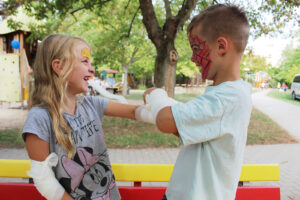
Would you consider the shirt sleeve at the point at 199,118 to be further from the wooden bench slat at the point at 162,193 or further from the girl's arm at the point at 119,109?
the wooden bench slat at the point at 162,193

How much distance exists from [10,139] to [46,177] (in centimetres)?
542

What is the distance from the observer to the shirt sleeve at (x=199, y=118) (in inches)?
36.7

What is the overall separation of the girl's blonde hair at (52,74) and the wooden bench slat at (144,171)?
0.79 metres

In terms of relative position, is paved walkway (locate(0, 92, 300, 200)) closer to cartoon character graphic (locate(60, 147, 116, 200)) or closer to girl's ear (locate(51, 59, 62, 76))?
cartoon character graphic (locate(60, 147, 116, 200))

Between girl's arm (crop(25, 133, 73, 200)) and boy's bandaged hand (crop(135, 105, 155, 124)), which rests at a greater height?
boy's bandaged hand (crop(135, 105, 155, 124))

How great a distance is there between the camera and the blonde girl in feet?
3.99

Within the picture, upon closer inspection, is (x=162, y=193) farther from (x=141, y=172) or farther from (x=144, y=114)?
(x=144, y=114)

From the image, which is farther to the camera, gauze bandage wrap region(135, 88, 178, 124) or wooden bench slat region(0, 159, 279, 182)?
wooden bench slat region(0, 159, 279, 182)

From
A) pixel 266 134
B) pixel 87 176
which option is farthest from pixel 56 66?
pixel 266 134

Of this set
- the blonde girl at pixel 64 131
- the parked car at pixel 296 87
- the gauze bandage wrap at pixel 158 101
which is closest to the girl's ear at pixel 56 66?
the blonde girl at pixel 64 131

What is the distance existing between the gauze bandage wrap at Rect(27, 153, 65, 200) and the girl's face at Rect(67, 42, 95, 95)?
0.41 metres

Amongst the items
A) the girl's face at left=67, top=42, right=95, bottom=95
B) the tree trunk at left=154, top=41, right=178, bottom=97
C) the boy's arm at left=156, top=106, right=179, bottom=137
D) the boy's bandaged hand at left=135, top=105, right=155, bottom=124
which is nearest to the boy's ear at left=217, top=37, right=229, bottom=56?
the boy's arm at left=156, top=106, right=179, bottom=137

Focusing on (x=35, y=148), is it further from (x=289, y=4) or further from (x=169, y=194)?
(x=289, y=4)

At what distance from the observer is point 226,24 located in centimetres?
104
